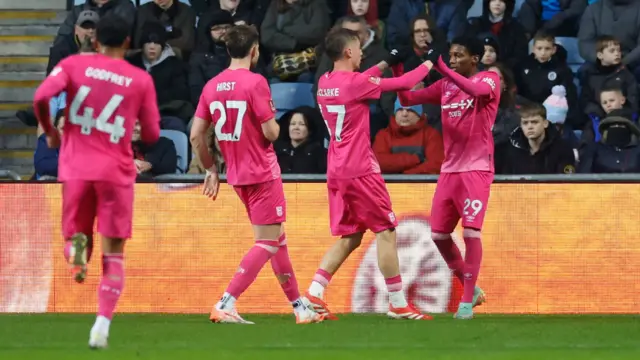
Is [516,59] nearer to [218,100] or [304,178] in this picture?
[304,178]

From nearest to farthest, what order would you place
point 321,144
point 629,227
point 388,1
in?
point 629,227, point 321,144, point 388,1

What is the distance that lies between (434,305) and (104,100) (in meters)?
4.97

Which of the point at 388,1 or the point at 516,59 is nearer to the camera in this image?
the point at 516,59

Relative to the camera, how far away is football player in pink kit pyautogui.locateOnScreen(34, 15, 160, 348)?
8977mm

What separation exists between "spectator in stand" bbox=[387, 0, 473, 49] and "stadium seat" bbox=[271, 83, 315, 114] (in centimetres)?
123

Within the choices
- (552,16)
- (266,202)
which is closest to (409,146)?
(266,202)

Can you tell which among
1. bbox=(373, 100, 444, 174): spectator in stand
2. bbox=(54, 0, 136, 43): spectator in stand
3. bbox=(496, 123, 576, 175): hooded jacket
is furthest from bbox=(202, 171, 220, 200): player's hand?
bbox=(54, 0, 136, 43): spectator in stand

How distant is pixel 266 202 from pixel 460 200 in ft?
5.54

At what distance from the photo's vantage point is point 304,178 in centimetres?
1316

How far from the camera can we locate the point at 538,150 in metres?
14.0

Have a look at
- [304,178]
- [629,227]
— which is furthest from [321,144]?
[629,227]

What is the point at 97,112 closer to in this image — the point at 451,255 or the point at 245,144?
the point at 245,144

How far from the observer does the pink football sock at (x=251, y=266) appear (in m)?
11.1

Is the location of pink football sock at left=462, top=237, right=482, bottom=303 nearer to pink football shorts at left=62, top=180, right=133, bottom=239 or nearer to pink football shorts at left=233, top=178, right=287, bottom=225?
pink football shorts at left=233, top=178, right=287, bottom=225
